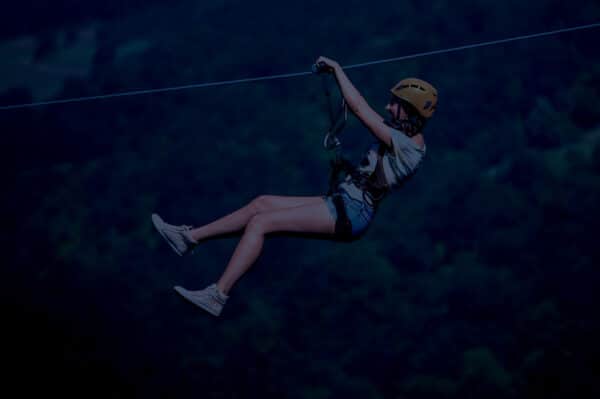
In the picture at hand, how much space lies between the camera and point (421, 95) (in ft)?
14.0

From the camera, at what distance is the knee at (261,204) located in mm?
4305

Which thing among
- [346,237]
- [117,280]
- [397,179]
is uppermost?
[397,179]

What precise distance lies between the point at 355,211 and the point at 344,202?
0.09 m

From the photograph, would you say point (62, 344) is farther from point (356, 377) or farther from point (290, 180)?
point (290, 180)

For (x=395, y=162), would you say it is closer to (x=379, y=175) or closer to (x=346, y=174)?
(x=379, y=175)

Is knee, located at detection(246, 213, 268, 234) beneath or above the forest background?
above

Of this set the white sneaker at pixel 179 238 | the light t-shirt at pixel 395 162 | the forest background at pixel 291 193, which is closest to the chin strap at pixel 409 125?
the light t-shirt at pixel 395 162

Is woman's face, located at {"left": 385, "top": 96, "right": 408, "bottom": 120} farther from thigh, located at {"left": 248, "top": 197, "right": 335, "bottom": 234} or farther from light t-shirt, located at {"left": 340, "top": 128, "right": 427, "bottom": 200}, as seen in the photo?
thigh, located at {"left": 248, "top": 197, "right": 335, "bottom": 234}

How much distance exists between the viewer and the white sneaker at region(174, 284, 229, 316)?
3.97 m

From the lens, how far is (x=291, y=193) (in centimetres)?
7662

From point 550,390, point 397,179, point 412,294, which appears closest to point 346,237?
point 397,179

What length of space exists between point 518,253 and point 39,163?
171 ft

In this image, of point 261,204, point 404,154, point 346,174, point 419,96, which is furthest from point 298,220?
point 419,96

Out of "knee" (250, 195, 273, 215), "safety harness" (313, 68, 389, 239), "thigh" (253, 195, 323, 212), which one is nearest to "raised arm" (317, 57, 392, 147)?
"safety harness" (313, 68, 389, 239)
